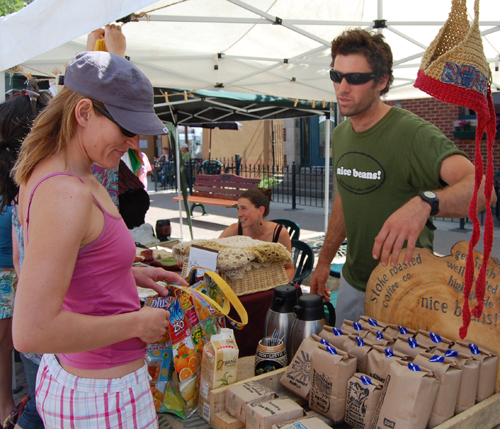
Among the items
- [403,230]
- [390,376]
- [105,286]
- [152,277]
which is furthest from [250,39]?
[390,376]

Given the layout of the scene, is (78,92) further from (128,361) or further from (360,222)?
(360,222)

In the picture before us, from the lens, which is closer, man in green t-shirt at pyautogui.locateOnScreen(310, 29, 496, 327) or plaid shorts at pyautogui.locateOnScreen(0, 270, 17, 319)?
man in green t-shirt at pyautogui.locateOnScreen(310, 29, 496, 327)

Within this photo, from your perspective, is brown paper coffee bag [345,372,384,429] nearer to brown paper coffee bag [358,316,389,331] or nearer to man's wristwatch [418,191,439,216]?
brown paper coffee bag [358,316,389,331]

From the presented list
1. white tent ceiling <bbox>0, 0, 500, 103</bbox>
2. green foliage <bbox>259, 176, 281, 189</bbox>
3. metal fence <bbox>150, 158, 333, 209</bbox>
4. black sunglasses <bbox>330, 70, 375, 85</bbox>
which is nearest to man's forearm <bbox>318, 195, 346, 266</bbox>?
black sunglasses <bbox>330, 70, 375, 85</bbox>

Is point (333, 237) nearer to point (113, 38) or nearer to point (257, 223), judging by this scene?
point (113, 38)

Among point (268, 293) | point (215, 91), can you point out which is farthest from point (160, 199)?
point (268, 293)

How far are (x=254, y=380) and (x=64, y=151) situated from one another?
2.92ft

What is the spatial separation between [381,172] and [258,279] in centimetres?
89

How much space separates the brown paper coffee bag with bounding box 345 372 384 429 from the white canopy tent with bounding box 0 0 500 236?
2.21 m

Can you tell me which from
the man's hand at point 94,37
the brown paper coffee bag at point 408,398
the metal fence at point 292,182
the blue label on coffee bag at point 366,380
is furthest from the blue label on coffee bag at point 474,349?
the metal fence at point 292,182

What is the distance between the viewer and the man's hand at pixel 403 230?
1321 mm

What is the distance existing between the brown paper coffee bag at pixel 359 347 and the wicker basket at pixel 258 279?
3.12 ft

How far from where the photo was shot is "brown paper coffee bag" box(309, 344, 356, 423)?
1.22 metres

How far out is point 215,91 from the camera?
576 centimetres
